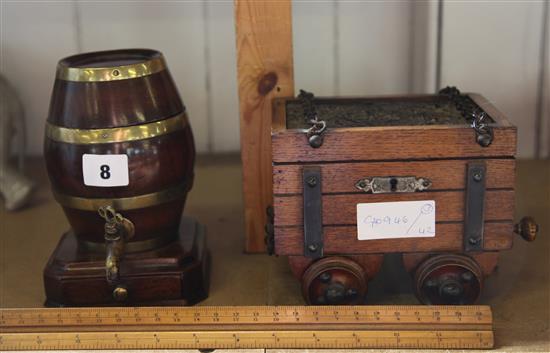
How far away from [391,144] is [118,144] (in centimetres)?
50

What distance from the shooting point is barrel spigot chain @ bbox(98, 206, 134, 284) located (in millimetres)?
1458

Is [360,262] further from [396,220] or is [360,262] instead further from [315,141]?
[315,141]

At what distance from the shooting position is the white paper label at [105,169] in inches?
58.6

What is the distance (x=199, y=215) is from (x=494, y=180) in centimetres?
84

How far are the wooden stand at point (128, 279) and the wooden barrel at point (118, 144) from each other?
48 millimetres

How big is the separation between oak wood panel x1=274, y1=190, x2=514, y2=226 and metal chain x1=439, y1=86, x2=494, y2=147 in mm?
107

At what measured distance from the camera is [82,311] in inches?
57.3

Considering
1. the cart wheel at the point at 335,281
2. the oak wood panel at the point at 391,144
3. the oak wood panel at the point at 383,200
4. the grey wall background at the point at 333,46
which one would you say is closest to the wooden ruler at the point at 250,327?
the cart wheel at the point at 335,281

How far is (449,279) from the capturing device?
148 cm

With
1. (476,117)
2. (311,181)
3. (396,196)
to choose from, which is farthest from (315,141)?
(476,117)

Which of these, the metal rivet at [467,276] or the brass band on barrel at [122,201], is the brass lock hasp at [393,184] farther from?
the brass band on barrel at [122,201]

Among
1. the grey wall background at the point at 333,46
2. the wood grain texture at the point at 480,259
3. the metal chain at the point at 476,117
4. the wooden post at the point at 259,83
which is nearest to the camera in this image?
the metal chain at the point at 476,117

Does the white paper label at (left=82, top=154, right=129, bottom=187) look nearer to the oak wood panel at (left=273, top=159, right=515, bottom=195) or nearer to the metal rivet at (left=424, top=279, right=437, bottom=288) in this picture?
the oak wood panel at (left=273, top=159, right=515, bottom=195)

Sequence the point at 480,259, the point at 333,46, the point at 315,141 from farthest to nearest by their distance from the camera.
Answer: the point at 333,46
the point at 480,259
the point at 315,141
